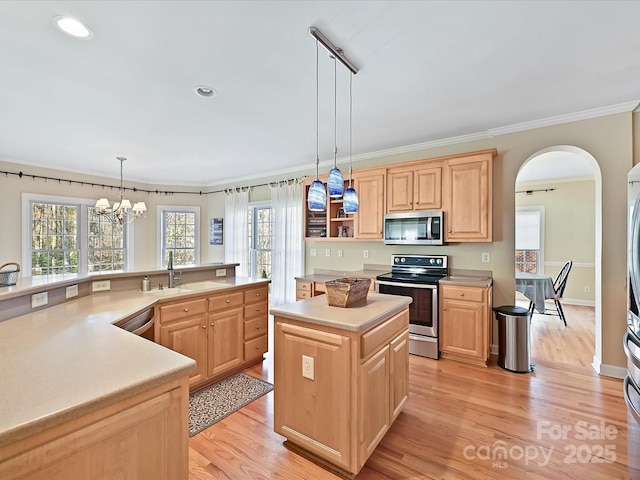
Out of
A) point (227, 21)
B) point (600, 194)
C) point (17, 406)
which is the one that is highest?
point (227, 21)

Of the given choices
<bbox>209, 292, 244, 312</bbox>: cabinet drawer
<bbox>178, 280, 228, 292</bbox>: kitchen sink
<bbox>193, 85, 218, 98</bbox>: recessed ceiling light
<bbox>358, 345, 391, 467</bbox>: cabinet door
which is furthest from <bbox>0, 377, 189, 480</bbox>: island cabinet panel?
<bbox>193, 85, 218, 98</bbox>: recessed ceiling light

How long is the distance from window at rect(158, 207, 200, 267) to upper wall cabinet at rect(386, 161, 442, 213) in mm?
4596

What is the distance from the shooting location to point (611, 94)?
2.67m

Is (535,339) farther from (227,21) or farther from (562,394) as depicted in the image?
(227,21)

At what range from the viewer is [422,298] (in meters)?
3.46

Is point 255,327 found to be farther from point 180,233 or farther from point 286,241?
point 180,233

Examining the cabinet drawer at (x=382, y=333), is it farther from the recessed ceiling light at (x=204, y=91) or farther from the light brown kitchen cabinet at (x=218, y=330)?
the recessed ceiling light at (x=204, y=91)

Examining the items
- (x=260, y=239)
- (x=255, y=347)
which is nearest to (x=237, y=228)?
(x=260, y=239)

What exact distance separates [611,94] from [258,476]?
412 cm

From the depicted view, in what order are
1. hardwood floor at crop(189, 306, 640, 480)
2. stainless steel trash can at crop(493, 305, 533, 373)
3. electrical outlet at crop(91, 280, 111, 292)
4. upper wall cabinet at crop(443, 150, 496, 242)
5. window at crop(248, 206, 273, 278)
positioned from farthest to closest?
window at crop(248, 206, 273, 278) → upper wall cabinet at crop(443, 150, 496, 242) → stainless steel trash can at crop(493, 305, 533, 373) → electrical outlet at crop(91, 280, 111, 292) → hardwood floor at crop(189, 306, 640, 480)

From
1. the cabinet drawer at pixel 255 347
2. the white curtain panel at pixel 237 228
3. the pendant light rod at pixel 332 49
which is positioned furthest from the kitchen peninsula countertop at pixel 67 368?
the white curtain panel at pixel 237 228

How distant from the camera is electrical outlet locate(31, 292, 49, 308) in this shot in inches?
74.2

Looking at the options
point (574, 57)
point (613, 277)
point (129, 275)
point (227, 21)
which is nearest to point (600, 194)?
point (613, 277)

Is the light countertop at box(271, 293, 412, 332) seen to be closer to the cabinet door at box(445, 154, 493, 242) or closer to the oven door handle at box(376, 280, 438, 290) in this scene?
the oven door handle at box(376, 280, 438, 290)
